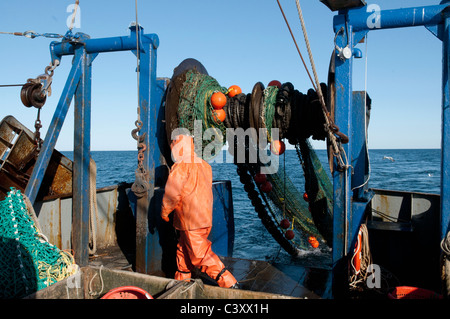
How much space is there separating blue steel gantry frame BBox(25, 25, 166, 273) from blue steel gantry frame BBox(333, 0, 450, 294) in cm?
264

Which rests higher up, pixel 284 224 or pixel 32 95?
pixel 32 95

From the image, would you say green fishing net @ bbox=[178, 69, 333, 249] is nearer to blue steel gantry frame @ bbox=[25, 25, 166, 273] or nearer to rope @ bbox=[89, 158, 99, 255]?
blue steel gantry frame @ bbox=[25, 25, 166, 273]

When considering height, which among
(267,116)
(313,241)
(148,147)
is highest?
(267,116)

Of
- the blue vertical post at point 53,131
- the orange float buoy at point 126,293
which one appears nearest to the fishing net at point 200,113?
the blue vertical post at point 53,131

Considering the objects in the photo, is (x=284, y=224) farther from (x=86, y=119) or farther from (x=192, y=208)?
(x=86, y=119)

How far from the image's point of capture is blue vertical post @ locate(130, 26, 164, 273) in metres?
5.17

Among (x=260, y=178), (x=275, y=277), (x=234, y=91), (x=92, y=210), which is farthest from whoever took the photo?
(x=260, y=178)

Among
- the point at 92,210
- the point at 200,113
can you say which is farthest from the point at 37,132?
the point at 200,113

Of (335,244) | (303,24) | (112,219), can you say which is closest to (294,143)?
(335,244)

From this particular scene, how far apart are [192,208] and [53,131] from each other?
2465mm

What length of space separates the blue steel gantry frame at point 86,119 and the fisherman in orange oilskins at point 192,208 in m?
0.82

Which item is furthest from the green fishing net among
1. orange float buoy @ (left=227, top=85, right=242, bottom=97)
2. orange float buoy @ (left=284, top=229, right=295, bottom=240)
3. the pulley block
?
the pulley block

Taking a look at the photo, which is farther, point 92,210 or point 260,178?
point 260,178

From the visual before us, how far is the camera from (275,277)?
16.5 ft
